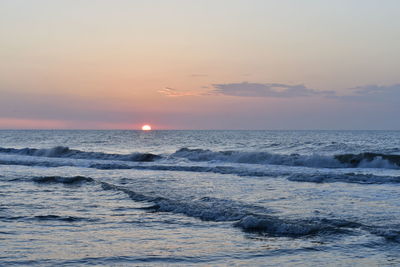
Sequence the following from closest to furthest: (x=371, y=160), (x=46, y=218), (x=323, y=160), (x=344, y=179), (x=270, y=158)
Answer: (x=46, y=218) → (x=344, y=179) → (x=371, y=160) → (x=323, y=160) → (x=270, y=158)

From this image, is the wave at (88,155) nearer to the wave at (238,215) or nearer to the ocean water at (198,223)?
the ocean water at (198,223)

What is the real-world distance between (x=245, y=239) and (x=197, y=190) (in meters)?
8.74

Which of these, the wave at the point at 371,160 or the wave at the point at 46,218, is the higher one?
the wave at the point at 371,160

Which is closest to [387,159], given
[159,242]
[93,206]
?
[93,206]

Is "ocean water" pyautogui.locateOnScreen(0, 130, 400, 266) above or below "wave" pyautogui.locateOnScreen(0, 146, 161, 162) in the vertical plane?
above

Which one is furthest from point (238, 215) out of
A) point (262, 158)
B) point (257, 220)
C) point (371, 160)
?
point (262, 158)

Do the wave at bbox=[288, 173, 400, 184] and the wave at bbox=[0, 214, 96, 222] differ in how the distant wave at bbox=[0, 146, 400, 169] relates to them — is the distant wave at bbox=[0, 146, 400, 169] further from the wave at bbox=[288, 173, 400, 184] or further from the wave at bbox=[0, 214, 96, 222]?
the wave at bbox=[0, 214, 96, 222]

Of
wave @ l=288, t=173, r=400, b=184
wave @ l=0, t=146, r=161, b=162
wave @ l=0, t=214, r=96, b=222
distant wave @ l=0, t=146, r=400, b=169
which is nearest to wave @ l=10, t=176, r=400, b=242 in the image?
wave @ l=0, t=214, r=96, b=222

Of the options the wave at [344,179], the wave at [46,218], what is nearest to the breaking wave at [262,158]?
the wave at [344,179]

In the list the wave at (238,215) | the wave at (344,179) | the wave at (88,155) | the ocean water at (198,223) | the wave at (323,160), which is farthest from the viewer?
the wave at (88,155)

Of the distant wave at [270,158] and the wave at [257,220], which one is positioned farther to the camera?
the distant wave at [270,158]

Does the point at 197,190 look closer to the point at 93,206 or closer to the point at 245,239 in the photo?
the point at 93,206

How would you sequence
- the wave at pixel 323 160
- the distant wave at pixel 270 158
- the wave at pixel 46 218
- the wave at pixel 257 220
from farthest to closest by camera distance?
the distant wave at pixel 270 158 < the wave at pixel 323 160 < the wave at pixel 46 218 < the wave at pixel 257 220

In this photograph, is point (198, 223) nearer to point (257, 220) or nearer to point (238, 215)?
point (238, 215)
